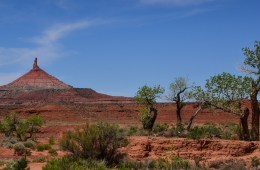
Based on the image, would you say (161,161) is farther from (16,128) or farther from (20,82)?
(20,82)

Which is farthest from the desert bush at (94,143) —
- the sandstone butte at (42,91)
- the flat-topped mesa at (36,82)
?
the flat-topped mesa at (36,82)

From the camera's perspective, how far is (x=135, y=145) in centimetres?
2353

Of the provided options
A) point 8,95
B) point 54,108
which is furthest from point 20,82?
point 54,108

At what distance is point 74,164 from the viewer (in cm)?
1730

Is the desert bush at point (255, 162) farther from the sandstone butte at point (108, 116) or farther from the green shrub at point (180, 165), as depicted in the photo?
the green shrub at point (180, 165)

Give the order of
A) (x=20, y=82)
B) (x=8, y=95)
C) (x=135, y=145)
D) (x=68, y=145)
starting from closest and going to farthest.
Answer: (x=68, y=145) → (x=135, y=145) → (x=8, y=95) → (x=20, y=82)

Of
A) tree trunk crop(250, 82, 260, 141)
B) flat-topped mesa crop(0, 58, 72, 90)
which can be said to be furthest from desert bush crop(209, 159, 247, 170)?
flat-topped mesa crop(0, 58, 72, 90)

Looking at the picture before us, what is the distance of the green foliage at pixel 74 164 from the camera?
1661cm

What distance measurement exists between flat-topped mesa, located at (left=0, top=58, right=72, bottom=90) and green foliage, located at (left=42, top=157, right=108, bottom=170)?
434 ft

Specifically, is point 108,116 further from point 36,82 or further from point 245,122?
point 36,82

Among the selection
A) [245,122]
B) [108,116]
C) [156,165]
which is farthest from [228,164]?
[108,116]

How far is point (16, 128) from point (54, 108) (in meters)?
37.8

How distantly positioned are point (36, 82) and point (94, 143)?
14110 centimetres

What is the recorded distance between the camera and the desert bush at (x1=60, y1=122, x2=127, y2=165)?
1970 cm
